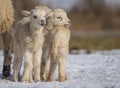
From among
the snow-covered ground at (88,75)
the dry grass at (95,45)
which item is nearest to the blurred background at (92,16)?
the dry grass at (95,45)

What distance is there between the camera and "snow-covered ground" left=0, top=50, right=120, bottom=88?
1156cm

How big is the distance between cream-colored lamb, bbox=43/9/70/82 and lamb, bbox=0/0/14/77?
159 centimetres

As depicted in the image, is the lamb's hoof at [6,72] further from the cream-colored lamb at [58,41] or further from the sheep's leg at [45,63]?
the cream-colored lamb at [58,41]

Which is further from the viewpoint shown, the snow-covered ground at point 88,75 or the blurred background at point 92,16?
the blurred background at point 92,16

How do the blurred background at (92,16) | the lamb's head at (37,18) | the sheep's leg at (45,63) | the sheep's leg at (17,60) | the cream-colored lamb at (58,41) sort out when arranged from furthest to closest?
the blurred background at (92,16) < the sheep's leg at (45,63) < the sheep's leg at (17,60) < the cream-colored lamb at (58,41) < the lamb's head at (37,18)

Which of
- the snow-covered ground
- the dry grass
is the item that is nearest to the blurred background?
the dry grass

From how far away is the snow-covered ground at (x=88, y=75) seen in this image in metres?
11.6

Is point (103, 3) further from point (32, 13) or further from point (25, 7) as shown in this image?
point (32, 13)

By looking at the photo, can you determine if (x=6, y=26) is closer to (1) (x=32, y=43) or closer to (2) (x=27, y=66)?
(1) (x=32, y=43)

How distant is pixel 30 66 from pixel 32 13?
106cm

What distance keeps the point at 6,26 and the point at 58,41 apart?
1957mm

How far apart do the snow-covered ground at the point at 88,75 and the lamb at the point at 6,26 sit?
0.84 meters

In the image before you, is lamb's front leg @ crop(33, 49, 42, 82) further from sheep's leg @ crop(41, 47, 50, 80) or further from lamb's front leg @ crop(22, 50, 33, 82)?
sheep's leg @ crop(41, 47, 50, 80)

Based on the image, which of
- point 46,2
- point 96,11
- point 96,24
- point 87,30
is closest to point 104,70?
point 46,2
